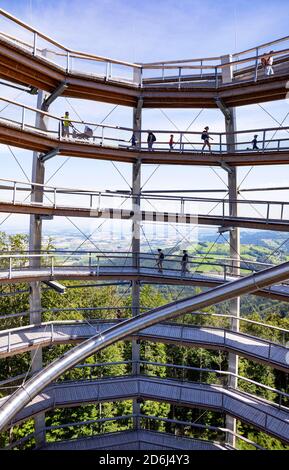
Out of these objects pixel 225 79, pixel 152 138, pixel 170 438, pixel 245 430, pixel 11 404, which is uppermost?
pixel 225 79

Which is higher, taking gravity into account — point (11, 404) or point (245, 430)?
point (11, 404)

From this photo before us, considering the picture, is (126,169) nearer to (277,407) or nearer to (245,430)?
(277,407)

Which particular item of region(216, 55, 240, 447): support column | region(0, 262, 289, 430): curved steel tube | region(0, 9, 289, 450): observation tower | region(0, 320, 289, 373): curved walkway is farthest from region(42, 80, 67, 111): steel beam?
region(0, 262, 289, 430): curved steel tube

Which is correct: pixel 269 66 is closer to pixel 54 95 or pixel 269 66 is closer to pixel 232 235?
pixel 232 235

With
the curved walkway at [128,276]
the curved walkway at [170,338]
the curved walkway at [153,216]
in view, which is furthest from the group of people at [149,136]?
the curved walkway at [170,338]

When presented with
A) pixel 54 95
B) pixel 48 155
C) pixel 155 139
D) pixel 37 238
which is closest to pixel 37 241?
pixel 37 238

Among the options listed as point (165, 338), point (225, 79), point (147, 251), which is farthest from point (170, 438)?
point (225, 79)

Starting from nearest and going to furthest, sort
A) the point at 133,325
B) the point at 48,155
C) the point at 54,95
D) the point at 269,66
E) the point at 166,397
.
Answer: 1. the point at 133,325
2. the point at 269,66
3. the point at 48,155
4. the point at 54,95
5. the point at 166,397

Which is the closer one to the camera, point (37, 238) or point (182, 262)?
point (182, 262)
